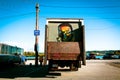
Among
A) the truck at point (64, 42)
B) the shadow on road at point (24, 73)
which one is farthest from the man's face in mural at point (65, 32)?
the shadow on road at point (24, 73)

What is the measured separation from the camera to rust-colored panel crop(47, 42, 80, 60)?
16312 mm

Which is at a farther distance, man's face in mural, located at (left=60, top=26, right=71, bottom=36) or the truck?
man's face in mural, located at (left=60, top=26, right=71, bottom=36)

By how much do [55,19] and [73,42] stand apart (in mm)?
2508

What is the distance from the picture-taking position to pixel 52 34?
17.7 meters

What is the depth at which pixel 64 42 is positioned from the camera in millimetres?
16578

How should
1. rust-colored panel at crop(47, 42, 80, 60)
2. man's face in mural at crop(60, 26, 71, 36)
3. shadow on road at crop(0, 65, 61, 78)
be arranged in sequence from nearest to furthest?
rust-colored panel at crop(47, 42, 80, 60) < shadow on road at crop(0, 65, 61, 78) < man's face in mural at crop(60, 26, 71, 36)

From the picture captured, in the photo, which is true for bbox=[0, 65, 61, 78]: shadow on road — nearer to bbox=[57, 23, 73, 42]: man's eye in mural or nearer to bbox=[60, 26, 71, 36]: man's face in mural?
bbox=[57, 23, 73, 42]: man's eye in mural

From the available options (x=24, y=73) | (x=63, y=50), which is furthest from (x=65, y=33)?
(x=24, y=73)

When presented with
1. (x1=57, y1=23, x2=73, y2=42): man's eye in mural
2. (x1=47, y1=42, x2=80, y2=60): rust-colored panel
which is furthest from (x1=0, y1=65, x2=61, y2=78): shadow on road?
(x1=57, y1=23, x2=73, y2=42): man's eye in mural

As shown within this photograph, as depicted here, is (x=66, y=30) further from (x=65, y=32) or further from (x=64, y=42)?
(x=64, y=42)

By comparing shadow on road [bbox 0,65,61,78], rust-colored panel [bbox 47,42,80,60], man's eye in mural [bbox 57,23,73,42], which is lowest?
shadow on road [bbox 0,65,61,78]

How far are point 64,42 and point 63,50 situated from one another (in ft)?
1.87

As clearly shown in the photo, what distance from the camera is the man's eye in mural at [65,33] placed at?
1783 cm

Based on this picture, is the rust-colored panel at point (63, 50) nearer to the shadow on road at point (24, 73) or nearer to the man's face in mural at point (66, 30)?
the man's face in mural at point (66, 30)
